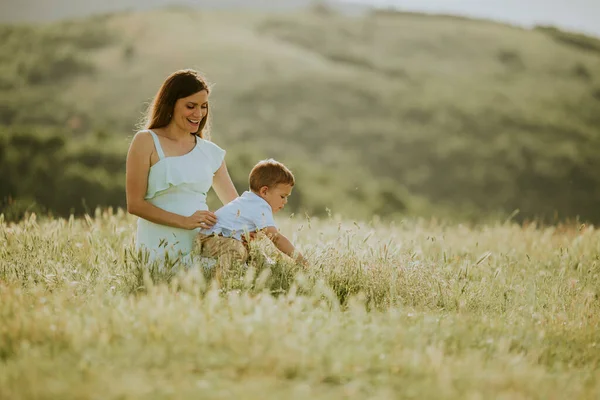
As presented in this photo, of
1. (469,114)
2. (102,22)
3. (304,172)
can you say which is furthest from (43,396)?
(102,22)

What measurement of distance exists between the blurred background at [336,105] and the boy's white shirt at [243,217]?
26.4 ft

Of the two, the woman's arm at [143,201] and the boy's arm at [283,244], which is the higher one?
the woman's arm at [143,201]

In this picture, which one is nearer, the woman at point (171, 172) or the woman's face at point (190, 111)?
the woman at point (171, 172)

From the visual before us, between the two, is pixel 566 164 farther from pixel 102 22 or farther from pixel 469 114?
pixel 102 22

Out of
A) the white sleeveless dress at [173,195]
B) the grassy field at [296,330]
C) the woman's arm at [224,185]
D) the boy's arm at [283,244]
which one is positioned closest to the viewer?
the grassy field at [296,330]

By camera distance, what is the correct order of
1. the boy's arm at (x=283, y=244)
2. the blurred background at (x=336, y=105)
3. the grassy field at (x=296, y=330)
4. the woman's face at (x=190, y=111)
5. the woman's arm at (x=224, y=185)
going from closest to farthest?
the grassy field at (x=296, y=330)
the boy's arm at (x=283, y=244)
the woman's face at (x=190, y=111)
the woman's arm at (x=224, y=185)
the blurred background at (x=336, y=105)

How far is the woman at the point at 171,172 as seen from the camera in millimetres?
5570

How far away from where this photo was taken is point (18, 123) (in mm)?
21203

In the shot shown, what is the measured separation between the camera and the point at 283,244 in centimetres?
556

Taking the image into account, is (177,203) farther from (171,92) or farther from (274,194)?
(171,92)

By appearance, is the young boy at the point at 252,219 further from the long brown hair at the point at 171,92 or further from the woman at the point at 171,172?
the long brown hair at the point at 171,92

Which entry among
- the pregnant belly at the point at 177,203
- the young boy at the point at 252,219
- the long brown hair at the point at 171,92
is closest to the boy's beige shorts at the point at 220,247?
the young boy at the point at 252,219

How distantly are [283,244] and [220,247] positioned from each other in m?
0.52

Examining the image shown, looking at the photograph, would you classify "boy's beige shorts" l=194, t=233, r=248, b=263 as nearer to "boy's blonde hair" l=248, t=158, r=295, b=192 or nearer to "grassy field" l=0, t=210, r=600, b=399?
"grassy field" l=0, t=210, r=600, b=399
